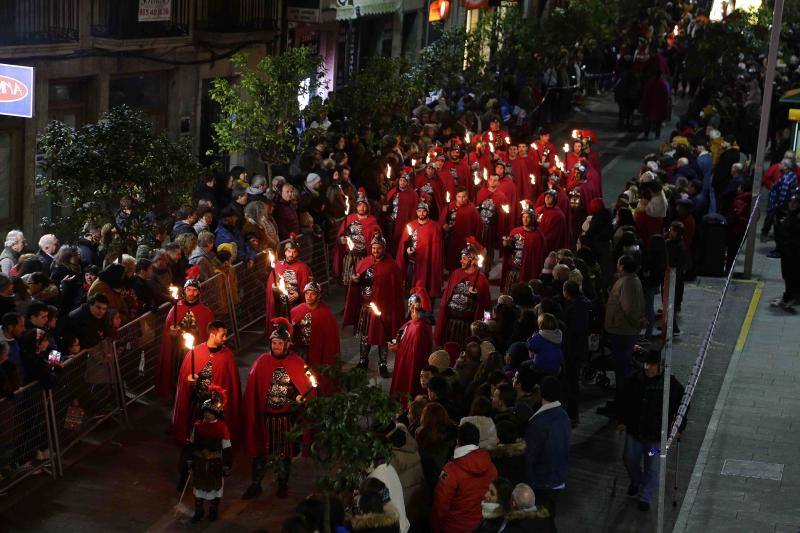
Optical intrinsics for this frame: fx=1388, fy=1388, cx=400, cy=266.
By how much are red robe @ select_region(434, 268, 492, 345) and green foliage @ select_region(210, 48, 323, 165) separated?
240 inches

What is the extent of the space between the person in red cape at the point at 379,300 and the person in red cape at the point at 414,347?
1.84 meters

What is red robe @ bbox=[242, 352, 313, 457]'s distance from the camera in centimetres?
1293

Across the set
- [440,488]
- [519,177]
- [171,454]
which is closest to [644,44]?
[519,177]

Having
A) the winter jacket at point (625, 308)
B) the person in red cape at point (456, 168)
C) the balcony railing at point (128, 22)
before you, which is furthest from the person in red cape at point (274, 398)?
the balcony railing at point (128, 22)

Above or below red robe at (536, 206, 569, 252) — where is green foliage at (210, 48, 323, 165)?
above

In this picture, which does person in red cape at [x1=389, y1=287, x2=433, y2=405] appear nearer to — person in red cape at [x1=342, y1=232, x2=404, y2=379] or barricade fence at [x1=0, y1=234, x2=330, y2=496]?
person in red cape at [x1=342, y1=232, x2=404, y2=379]

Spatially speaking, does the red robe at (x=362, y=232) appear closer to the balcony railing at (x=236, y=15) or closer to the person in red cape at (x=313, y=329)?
the person in red cape at (x=313, y=329)

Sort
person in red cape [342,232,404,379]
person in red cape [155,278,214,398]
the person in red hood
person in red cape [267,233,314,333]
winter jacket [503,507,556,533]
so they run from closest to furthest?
winter jacket [503,507,556,533]
the person in red hood
person in red cape [155,278,214,398]
person in red cape [267,233,314,333]
person in red cape [342,232,404,379]

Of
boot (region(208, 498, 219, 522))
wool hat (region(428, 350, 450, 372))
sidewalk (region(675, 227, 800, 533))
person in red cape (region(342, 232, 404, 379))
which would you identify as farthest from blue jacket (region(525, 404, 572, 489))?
person in red cape (region(342, 232, 404, 379))

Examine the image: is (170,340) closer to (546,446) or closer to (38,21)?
(546,446)

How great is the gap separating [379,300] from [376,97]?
9376mm

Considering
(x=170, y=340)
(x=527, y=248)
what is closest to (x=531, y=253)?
(x=527, y=248)

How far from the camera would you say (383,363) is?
17.0 meters

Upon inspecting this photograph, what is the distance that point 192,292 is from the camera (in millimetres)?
14531
